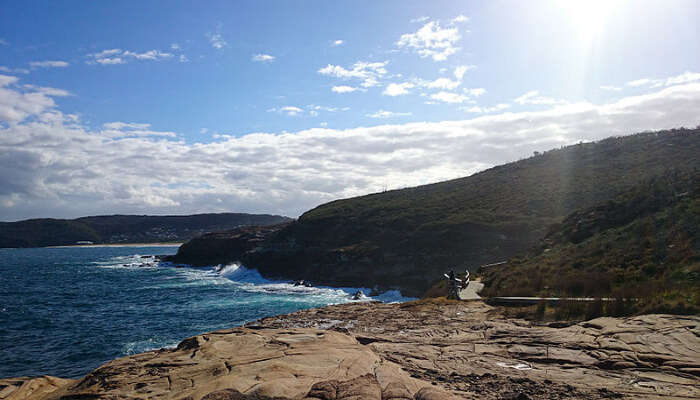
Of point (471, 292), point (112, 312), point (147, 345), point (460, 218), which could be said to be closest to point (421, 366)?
point (471, 292)

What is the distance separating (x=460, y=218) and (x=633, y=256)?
35.4 metres

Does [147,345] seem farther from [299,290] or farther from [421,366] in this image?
[299,290]

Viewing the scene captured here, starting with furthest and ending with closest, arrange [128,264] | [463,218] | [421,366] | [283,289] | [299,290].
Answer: [128,264] < [463,218] < [283,289] < [299,290] < [421,366]

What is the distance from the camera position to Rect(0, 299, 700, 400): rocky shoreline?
5316mm

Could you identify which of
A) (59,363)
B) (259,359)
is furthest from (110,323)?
(259,359)

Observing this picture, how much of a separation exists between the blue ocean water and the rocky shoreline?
42.6 ft

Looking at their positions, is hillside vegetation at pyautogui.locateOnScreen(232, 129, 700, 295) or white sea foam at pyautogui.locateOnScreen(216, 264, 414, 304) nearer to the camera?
white sea foam at pyautogui.locateOnScreen(216, 264, 414, 304)

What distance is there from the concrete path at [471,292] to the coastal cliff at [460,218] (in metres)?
15.1

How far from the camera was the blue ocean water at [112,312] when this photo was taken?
19.8m

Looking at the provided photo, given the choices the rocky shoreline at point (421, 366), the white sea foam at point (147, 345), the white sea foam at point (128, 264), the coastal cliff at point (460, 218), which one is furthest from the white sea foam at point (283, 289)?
the rocky shoreline at point (421, 366)

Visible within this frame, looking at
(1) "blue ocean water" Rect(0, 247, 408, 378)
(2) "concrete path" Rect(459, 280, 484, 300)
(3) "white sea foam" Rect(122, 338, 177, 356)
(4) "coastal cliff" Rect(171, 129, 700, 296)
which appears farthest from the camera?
(4) "coastal cliff" Rect(171, 129, 700, 296)

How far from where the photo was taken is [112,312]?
103 ft

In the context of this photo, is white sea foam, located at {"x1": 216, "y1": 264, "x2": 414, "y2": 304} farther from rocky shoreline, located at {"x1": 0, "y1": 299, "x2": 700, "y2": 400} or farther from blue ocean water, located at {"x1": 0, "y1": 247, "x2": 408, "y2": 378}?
rocky shoreline, located at {"x1": 0, "y1": 299, "x2": 700, "y2": 400}

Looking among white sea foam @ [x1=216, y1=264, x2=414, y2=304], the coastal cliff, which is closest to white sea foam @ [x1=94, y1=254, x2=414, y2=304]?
white sea foam @ [x1=216, y1=264, x2=414, y2=304]
